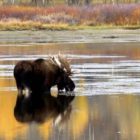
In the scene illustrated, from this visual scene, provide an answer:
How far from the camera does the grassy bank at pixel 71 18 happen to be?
49.2m

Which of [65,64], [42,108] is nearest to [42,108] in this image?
[42,108]

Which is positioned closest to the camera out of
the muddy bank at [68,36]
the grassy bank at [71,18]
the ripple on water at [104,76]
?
the ripple on water at [104,76]

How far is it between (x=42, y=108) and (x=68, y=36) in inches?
1178

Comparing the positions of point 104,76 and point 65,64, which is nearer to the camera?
point 65,64

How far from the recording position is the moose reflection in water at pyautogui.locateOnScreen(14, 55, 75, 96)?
16.5 metres

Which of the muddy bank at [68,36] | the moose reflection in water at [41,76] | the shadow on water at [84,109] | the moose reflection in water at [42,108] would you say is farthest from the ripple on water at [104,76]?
the muddy bank at [68,36]

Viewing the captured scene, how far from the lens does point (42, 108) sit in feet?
46.9

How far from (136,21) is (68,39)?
10.3 m

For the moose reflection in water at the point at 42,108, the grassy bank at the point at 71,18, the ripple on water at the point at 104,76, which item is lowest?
the grassy bank at the point at 71,18

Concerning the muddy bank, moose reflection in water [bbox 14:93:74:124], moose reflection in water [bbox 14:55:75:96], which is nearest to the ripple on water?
moose reflection in water [bbox 14:55:75:96]

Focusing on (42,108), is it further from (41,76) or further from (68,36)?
(68,36)

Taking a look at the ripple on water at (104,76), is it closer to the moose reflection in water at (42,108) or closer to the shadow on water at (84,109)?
the shadow on water at (84,109)

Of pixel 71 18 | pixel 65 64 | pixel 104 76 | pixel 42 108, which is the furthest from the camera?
pixel 71 18

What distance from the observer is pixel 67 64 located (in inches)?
680
